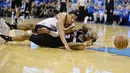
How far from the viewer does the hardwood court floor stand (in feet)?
10.3

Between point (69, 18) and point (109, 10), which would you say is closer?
point (69, 18)

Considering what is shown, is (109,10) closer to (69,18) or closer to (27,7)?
(27,7)

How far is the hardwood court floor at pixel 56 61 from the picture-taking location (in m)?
3.13

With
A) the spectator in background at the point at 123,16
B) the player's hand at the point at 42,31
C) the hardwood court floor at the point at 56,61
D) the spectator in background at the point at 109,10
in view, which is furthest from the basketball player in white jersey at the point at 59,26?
the spectator in background at the point at 123,16

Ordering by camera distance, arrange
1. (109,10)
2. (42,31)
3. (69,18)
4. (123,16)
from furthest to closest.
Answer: (123,16), (109,10), (42,31), (69,18)

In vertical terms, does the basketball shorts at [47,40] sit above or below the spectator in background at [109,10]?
above

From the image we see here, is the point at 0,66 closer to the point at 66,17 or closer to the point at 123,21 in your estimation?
the point at 66,17

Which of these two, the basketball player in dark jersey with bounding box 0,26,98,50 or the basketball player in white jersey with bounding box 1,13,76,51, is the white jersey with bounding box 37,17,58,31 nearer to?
the basketball player in white jersey with bounding box 1,13,76,51

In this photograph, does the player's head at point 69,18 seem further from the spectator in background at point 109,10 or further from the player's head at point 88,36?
the spectator in background at point 109,10

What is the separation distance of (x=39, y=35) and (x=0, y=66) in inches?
A: 61.6

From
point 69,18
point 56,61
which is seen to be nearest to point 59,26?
point 69,18

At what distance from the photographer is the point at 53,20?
187 inches

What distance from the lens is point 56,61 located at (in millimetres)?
3627

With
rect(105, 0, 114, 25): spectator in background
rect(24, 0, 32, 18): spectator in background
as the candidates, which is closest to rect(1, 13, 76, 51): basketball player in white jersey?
rect(105, 0, 114, 25): spectator in background
